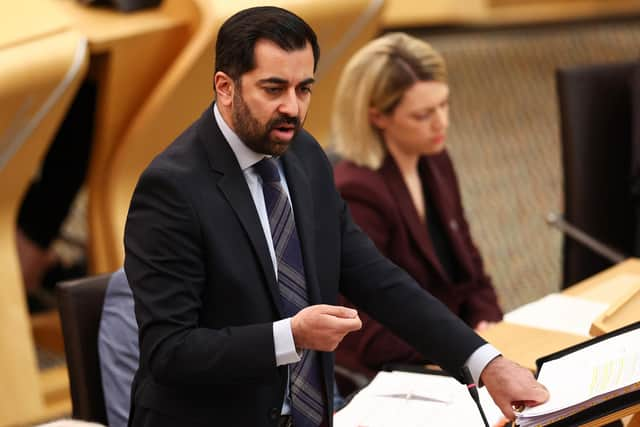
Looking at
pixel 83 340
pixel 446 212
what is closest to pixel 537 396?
pixel 83 340

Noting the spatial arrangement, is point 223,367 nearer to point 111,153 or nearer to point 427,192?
point 427,192

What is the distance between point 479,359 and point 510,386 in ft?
0.29

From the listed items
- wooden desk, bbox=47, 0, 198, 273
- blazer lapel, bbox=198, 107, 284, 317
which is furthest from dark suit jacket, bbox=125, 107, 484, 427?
wooden desk, bbox=47, 0, 198, 273

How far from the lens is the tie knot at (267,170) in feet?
5.05

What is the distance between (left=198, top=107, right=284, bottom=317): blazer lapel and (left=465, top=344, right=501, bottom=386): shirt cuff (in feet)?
1.01

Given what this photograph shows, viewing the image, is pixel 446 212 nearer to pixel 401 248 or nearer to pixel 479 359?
pixel 401 248

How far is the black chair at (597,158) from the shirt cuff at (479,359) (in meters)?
1.51

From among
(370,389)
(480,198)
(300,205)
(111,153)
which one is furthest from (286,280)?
(480,198)

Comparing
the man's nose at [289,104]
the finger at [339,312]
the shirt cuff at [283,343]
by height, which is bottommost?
the shirt cuff at [283,343]

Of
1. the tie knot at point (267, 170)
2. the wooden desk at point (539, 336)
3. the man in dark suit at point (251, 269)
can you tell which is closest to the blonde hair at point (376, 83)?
the wooden desk at point (539, 336)

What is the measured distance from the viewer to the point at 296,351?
139 centimetres

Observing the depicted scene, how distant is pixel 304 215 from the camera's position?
5.16 ft

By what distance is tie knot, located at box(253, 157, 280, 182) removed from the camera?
154 cm

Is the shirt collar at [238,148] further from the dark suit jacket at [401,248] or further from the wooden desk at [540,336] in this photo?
the dark suit jacket at [401,248]
